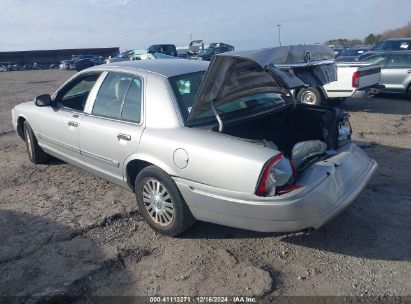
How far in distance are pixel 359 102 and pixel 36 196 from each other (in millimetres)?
9276

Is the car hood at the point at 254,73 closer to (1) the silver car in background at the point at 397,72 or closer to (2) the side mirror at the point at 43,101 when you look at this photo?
(2) the side mirror at the point at 43,101

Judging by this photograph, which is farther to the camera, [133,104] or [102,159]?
[102,159]

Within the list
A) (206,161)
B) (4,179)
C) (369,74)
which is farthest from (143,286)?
(369,74)

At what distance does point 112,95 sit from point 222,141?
1.65m

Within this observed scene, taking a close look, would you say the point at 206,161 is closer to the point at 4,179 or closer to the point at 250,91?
the point at 250,91

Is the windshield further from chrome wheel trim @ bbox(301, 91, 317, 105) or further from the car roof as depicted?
chrome wheel trim @ bbox(301, 91, 317, 105)

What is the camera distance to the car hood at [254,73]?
336 cm

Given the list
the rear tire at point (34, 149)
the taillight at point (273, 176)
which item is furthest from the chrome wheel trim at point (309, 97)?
the taillight at point (273, 176)

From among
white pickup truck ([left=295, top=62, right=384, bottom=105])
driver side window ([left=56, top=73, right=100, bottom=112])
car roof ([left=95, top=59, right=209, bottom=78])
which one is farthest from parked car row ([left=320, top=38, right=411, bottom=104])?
driver side window ([left=56, top=73, right=100, bottom=112])

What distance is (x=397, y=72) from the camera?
441 inches

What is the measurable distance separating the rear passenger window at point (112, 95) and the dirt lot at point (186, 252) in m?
1.06

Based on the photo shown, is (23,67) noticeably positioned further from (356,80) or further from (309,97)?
(356,80)

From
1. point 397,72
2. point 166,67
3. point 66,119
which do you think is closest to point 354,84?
point 397,72

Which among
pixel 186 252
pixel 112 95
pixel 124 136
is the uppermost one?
pixel 112 95
